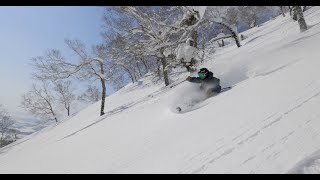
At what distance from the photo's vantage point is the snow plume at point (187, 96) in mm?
10297

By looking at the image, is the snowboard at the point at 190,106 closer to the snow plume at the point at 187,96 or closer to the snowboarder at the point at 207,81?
the snow plume at the point at 187,96

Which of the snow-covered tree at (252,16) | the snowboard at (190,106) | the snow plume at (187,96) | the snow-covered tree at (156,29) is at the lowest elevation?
the snow-covered tree at (252,16)

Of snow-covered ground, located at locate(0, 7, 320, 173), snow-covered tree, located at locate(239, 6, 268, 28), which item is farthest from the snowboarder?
snow-covered tree, located at locate(239, 6, 268, 28)

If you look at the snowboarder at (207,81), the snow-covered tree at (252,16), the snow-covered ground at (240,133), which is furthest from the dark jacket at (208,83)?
the snow-covered tree at (252,16)

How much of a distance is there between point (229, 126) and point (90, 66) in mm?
20140

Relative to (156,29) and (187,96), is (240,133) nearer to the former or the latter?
(187,96)

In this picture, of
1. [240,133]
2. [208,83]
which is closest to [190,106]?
[208,83]

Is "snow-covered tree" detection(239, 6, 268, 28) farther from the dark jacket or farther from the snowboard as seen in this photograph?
the snowboard

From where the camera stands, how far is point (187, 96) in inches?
416

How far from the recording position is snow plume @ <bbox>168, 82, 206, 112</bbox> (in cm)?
1030

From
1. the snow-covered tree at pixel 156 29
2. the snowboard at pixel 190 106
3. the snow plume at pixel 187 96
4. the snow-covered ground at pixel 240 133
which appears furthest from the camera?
the snow-covered tree at pixel 156 29

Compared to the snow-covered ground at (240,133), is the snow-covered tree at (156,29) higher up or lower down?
higher up
